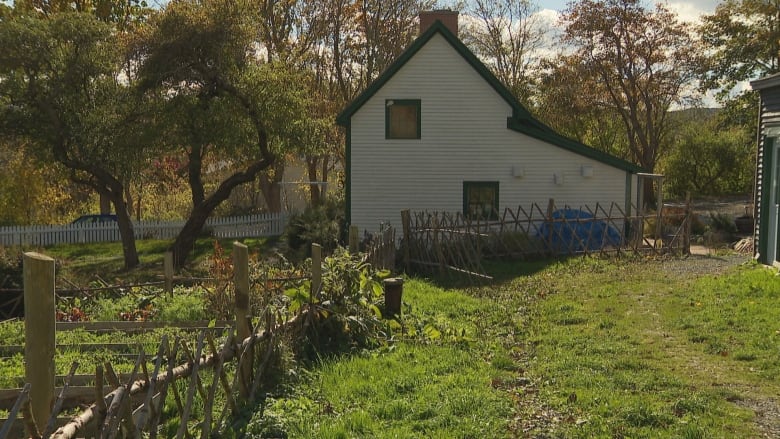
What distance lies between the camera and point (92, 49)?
23.0 meters

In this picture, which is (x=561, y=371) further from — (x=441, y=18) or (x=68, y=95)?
(x=68, y=95)

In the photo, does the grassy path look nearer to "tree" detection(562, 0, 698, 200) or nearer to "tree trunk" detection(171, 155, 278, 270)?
"tree trunk" detection(171, 155, 278, 270)

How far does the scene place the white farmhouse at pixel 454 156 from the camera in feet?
75.6

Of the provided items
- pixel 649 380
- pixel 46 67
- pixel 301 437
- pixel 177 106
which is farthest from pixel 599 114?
pixel 301 437

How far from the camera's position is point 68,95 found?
2298 cm

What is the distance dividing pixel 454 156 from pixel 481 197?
1.58m

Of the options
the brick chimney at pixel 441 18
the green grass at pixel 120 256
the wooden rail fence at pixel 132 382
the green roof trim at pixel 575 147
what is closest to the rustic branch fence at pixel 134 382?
the wooden rail fence at pixel 132 382

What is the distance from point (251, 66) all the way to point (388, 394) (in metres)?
19.5

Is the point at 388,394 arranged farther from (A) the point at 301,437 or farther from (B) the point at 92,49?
(B) the point at 92,49

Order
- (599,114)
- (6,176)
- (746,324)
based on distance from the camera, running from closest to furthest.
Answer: (746,324)
(6,176)
(599,114)

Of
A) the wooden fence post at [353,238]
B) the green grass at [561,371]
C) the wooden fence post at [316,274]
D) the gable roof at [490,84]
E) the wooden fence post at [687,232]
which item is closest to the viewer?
the green grass at [561,371]

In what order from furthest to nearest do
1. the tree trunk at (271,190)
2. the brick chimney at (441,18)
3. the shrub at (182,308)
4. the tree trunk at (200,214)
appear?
the tree trunk at (271,190)
the tree trunk at (200,214)
the brick chimney at (441,18)
the shrub at (182,308)

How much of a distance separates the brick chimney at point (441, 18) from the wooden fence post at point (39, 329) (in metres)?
21.2

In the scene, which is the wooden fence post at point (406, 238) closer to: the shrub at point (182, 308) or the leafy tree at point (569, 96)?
the shrub at point (182, 308)
